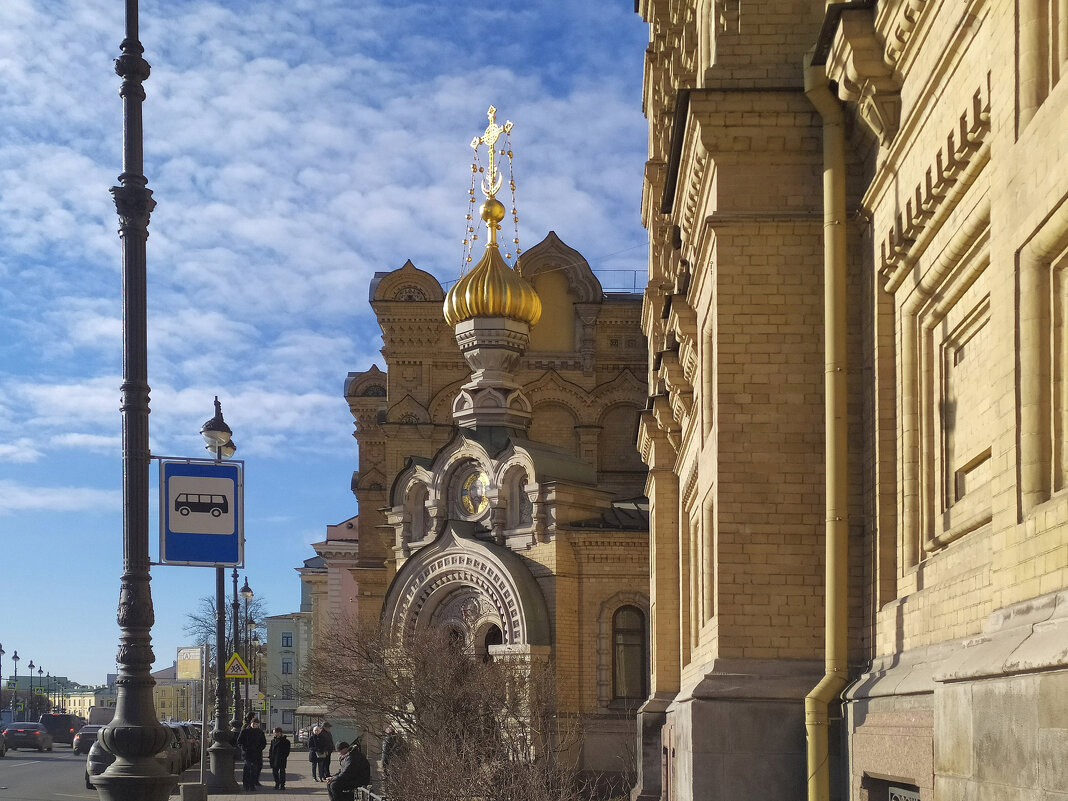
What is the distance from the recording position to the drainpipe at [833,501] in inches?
394

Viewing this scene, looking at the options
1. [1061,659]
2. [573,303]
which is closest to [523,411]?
[573,303]

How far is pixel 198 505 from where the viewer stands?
11.6 m

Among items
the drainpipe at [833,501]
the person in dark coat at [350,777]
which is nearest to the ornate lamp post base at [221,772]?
the person in dark coat at [350,777]

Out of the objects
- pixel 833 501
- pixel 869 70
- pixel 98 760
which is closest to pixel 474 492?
pixel 98 760

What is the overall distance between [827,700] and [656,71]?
13.9 meters

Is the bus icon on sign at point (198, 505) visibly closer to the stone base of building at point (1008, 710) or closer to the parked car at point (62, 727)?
the stone base of building at point (1008, 710)

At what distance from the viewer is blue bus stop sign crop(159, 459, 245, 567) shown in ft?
37.6

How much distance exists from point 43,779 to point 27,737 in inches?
907

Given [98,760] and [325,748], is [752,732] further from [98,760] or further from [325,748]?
[325,748]

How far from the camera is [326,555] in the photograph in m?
54.2

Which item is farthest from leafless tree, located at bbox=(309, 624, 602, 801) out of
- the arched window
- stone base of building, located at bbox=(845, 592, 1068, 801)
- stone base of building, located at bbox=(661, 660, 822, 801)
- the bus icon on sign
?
stone base of building, located at bbox=(845, 592, 1068, 801)

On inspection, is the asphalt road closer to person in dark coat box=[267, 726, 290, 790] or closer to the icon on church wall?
person in dark coat box=[267, 726, 290, 790]

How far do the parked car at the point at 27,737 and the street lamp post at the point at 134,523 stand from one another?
4503 centimetres

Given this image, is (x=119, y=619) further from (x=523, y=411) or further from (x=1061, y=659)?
(x=523, y=411)
